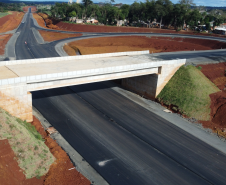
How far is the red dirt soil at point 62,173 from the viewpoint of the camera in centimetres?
1836

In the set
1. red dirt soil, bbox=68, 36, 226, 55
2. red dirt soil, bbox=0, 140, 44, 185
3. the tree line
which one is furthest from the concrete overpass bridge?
the tree line

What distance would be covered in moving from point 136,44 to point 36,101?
47155mm

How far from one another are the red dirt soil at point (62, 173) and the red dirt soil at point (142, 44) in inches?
1726

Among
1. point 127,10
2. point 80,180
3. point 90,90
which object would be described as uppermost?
point 127,10

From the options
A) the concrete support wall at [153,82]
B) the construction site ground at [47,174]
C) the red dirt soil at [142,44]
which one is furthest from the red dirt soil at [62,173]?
the red dirt soil at [142,44]

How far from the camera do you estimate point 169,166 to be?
21656 millimetres

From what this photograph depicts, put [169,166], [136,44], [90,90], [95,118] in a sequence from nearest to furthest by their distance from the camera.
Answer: [169,166]
[95,118]
[90,90]
[136,44]

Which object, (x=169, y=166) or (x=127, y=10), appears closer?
(x=169, y=166)

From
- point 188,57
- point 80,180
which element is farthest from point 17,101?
point 188,57

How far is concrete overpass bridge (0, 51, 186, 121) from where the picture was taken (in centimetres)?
2477

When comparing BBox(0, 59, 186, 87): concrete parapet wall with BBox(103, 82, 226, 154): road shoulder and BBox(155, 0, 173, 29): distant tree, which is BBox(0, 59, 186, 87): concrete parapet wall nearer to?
BBox(103, 82, 226, 154): road shoulder

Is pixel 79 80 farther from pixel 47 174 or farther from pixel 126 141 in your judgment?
pixel 47 174

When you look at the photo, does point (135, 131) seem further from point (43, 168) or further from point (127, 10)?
point (127, 10)

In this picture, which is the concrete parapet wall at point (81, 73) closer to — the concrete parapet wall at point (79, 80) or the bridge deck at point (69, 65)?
the concrete parapet wall at point (79, 80)
